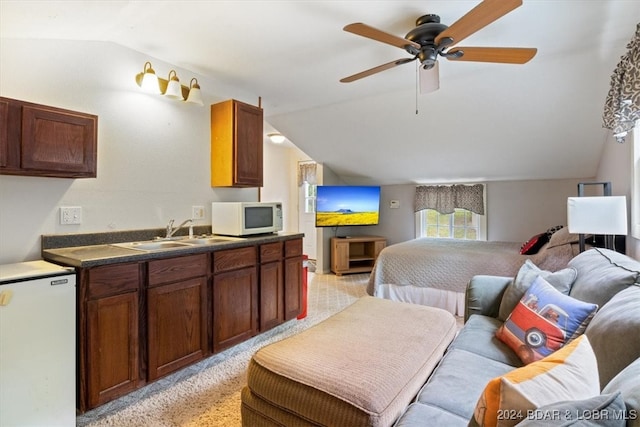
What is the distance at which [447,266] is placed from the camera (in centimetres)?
359

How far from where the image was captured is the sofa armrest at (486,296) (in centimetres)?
223

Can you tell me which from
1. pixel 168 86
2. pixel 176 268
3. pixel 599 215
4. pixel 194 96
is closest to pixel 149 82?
pixel 168 86

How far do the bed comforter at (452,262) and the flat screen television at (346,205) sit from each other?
161 centimetres

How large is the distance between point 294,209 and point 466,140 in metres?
3.80

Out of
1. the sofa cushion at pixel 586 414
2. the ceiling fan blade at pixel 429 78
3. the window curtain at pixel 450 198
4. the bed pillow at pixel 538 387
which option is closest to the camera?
the sofa cushion at pixel 586 414

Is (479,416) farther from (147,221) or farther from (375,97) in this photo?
(375,97)

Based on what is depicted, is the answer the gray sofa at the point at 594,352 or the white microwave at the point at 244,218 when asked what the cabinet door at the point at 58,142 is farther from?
the gray sofa at the point at 594,352

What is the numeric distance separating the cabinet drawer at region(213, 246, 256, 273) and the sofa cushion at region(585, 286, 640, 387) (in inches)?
86.9

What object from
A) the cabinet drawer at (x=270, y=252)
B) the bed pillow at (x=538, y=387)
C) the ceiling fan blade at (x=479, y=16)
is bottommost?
the bed pillow at (x=538, y=387)

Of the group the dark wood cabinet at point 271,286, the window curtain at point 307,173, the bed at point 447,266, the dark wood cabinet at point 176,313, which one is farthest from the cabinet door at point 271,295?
the window curtain at point 307,173

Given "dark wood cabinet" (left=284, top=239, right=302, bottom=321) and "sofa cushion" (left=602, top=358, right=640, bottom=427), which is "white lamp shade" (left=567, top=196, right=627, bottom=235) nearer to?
"sofa cushion" (left=602, top=358, right=640, bottom=427)

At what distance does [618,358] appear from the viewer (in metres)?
1.04

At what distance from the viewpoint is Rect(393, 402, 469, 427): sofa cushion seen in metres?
1.11

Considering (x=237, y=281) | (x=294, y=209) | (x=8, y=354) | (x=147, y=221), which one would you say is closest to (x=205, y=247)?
(x=237, y=281)
